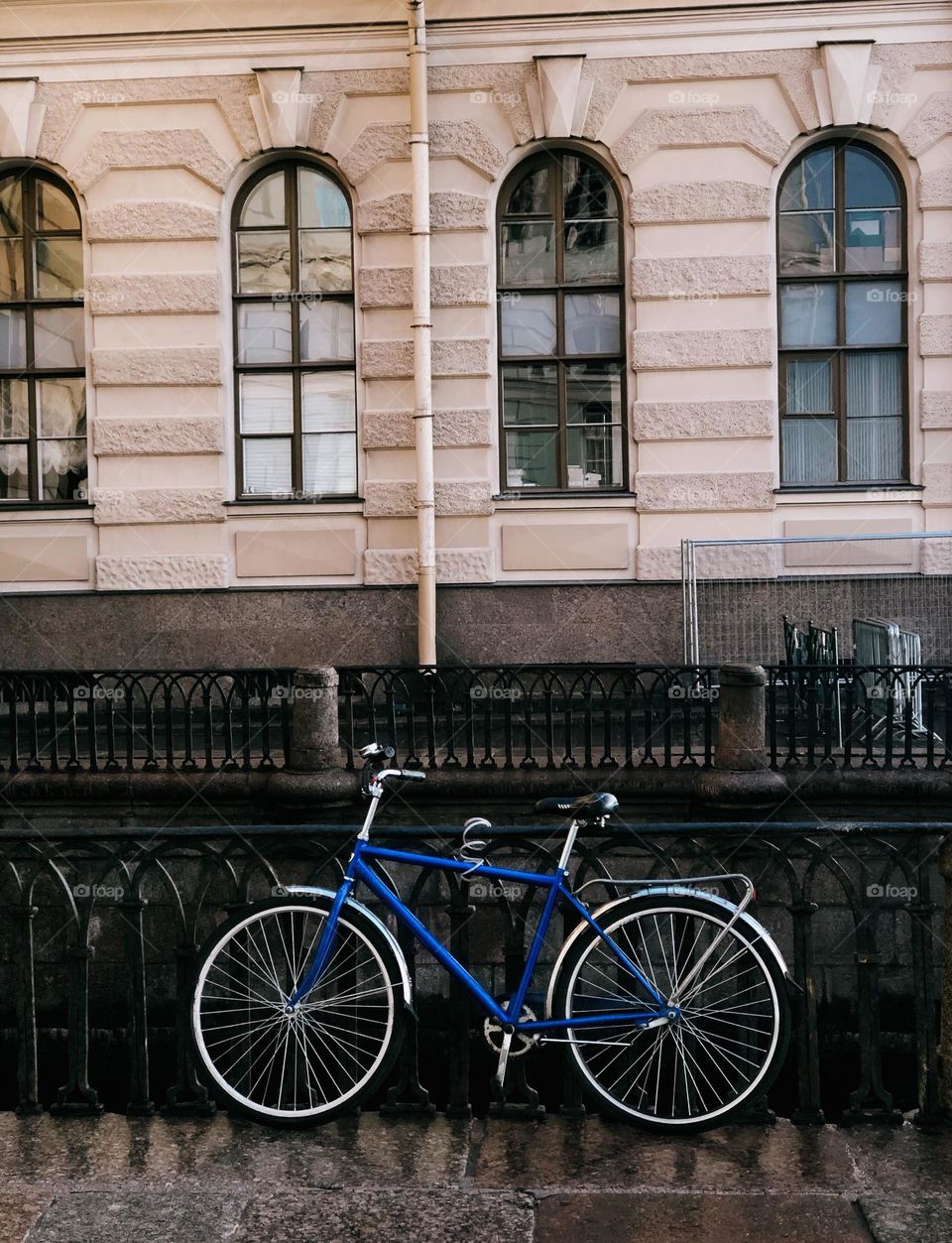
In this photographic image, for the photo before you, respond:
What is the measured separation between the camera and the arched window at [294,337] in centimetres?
1306

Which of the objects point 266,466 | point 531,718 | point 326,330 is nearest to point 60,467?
point 266,466

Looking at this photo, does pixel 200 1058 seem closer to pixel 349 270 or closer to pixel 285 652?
pixel 285 652

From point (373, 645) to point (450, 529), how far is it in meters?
1.29

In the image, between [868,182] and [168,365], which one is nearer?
[868,182]

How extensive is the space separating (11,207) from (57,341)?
1.33m

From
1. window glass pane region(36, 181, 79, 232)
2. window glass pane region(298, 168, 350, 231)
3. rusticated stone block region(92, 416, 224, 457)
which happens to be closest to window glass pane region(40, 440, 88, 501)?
rusticated stone block region(92, 416, 224, 457)

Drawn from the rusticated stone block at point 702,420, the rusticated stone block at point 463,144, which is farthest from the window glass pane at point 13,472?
the rusticated stone block at point 702,420

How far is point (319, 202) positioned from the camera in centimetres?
1305

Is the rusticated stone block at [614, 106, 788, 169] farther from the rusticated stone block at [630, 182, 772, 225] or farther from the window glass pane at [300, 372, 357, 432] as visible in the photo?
the window glass pane at [300, 372, 357, 432]

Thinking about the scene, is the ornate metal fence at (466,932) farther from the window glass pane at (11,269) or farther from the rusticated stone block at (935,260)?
the window glass pane at (11,269)

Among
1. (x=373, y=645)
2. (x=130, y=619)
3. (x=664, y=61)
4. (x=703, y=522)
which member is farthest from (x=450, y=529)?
(x=664, y=61)

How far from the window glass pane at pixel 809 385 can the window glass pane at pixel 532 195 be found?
110 inches

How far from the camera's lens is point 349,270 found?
42.9 ft

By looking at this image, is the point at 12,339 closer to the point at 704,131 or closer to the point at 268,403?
the point at 268,403
